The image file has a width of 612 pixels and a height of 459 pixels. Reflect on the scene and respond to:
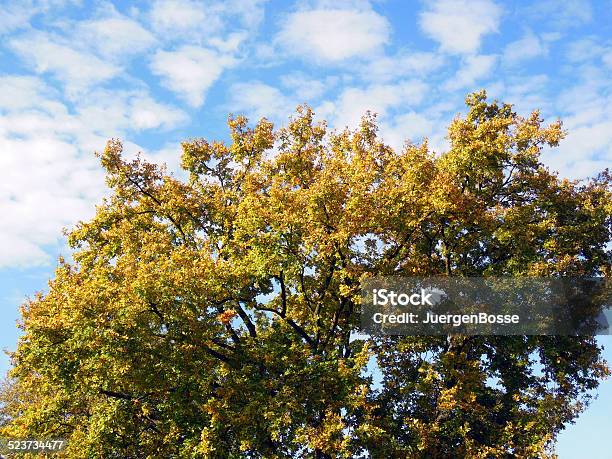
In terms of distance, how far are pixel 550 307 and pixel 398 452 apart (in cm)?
843

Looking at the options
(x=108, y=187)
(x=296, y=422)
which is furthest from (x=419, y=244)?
(x=108, y=187)

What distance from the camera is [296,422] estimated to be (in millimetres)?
23312

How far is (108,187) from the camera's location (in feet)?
101

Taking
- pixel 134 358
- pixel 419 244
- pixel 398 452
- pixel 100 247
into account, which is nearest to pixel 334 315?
pixel 419 244

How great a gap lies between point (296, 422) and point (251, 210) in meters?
8.34

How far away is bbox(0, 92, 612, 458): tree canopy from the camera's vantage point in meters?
23.0

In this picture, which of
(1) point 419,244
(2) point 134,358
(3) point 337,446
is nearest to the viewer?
(3) point 337,446

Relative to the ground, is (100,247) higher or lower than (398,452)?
higher

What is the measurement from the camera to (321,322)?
2762cm

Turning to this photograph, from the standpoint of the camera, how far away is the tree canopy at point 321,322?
23031 millimetres

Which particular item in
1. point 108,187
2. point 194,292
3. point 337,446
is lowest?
point 337,446

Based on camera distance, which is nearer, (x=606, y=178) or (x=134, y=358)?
(x=134, y=358)

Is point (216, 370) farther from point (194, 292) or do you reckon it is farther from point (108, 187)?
point (108, 187)

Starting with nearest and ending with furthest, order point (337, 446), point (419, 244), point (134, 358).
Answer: point (337, 446) < point (134, 358) < point (419, 244)
